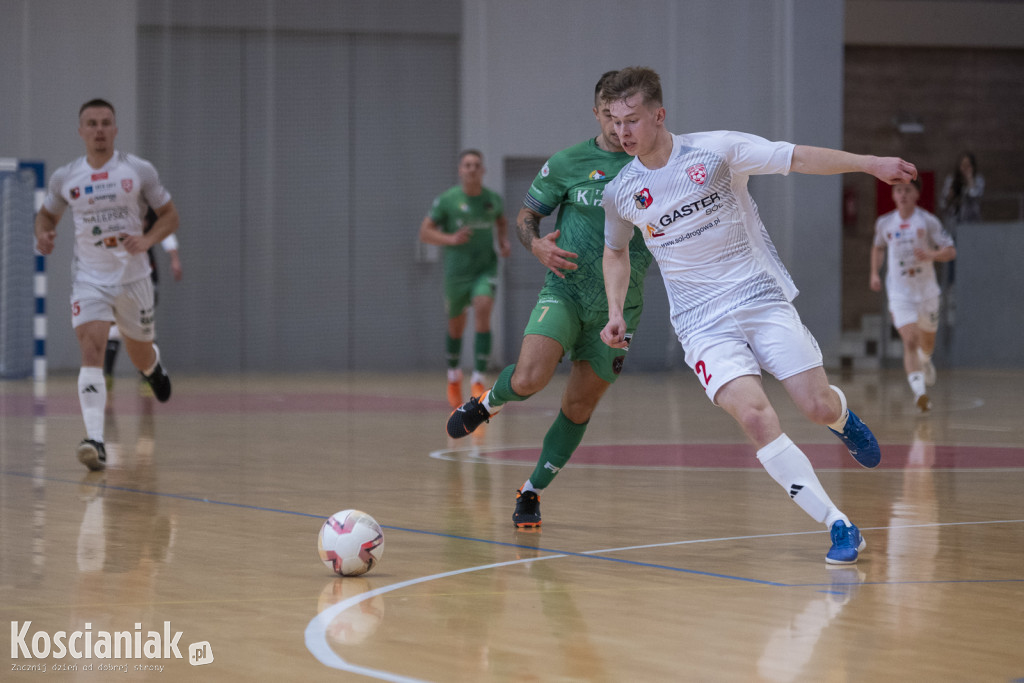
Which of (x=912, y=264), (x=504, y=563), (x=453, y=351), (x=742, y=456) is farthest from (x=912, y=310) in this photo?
(x=504, y=563)

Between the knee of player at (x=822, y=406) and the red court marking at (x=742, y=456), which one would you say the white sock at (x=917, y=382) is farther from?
the knee of player at (x=822, y=406)

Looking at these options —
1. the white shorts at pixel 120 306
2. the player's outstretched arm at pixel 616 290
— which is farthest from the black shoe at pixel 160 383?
the player's outstretched arm at pixel 616 290

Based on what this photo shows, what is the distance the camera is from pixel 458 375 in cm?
1384

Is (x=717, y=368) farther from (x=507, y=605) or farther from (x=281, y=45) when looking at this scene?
(x=281, y=45)

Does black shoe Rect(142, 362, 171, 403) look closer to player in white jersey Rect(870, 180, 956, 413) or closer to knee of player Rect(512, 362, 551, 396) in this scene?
knee of player Rect(512, 362, 551, 396)

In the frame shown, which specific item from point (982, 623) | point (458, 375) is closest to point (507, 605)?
point (982, 623)

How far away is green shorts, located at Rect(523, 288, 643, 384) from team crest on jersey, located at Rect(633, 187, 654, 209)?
76 centimetres

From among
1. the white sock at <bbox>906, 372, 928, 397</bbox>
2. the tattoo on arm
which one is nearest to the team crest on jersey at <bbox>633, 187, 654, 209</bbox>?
the tattoo on arm

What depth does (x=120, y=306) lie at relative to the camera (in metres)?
8.84

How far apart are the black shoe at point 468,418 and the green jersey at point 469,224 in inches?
312

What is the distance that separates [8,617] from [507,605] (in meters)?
1.62

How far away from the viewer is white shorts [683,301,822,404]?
17.8ft

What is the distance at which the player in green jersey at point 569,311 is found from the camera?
6246mm

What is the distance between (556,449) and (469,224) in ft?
27.0
